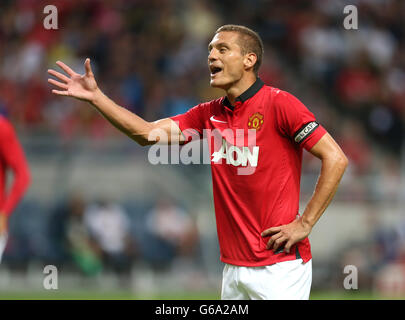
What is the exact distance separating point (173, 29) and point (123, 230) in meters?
5.49

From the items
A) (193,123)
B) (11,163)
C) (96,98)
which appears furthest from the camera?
(11,163)

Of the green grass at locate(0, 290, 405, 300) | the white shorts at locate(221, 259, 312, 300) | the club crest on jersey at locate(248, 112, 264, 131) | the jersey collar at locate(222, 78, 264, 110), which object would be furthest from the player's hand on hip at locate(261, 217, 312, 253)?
the green grass at locate(0, 290, 405, 300)

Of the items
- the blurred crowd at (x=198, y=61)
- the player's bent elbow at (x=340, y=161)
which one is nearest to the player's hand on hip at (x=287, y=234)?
the player's bent elbow at (x=340, y=161)

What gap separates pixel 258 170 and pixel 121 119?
3.43 feet

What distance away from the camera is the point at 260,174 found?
5156 millimetres

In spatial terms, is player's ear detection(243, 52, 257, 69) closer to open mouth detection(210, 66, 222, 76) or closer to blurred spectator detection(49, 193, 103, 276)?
open mouth detection(210, 66, 222, 76)

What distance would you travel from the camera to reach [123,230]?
12.4 m

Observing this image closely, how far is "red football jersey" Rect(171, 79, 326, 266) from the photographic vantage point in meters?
5.09

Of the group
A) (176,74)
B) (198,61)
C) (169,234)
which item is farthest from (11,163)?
(198,61)

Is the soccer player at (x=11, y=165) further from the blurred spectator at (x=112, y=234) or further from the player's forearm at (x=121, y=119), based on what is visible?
the blurred spectator at (x=112, y=234)

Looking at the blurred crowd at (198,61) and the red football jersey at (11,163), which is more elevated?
the blurred crowd at (198,61)

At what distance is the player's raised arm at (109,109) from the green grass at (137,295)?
5.83 metres

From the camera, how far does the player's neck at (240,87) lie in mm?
5402

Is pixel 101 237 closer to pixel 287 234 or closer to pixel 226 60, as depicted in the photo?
pixel 226 60
